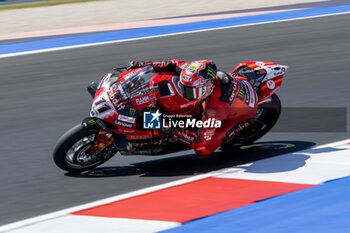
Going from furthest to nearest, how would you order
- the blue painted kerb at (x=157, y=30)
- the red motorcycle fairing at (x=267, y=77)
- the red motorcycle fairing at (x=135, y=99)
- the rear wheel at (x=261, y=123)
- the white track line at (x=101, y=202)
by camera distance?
the blue painted kerb at (x=157, y=30) < the rear wheel at (x=261, y=123) < the red motorcycle fairing at (x=267, y=77) < the red motorcycle fairing at (x=135, y=99) < the white track line at (x=101, y=202)

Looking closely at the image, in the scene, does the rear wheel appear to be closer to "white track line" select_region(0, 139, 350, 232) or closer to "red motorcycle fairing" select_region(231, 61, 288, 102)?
"red motorcycle fairing" select_region(231, 61, 288, 102)

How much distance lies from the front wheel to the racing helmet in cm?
104

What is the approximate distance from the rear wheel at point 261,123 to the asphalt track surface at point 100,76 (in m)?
0.14

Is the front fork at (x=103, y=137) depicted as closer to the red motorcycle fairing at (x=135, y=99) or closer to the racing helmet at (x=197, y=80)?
the red motorcycle fairing at (x=135, y=99)

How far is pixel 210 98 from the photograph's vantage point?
6801 millimetres

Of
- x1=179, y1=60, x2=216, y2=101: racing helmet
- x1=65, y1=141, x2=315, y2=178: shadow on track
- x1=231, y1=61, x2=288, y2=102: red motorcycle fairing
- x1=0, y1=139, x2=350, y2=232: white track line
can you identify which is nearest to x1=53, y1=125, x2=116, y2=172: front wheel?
x1=65, y1=141, x2=315, y2=178: shadow on track

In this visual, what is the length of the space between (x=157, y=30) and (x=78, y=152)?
11.7 meters

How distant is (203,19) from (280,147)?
510 inches

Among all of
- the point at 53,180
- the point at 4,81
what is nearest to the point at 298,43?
the point at 4,81

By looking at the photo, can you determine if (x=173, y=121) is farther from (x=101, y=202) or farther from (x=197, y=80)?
(x=101, y=202)

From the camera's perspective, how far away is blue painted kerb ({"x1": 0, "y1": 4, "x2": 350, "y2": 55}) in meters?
16.6

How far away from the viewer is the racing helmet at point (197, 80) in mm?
6516

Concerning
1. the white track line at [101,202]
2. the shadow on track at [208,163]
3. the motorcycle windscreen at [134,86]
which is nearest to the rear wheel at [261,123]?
the shadow on track at [208,163]

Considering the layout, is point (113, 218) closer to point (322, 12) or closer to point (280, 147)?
point (280, 147)
